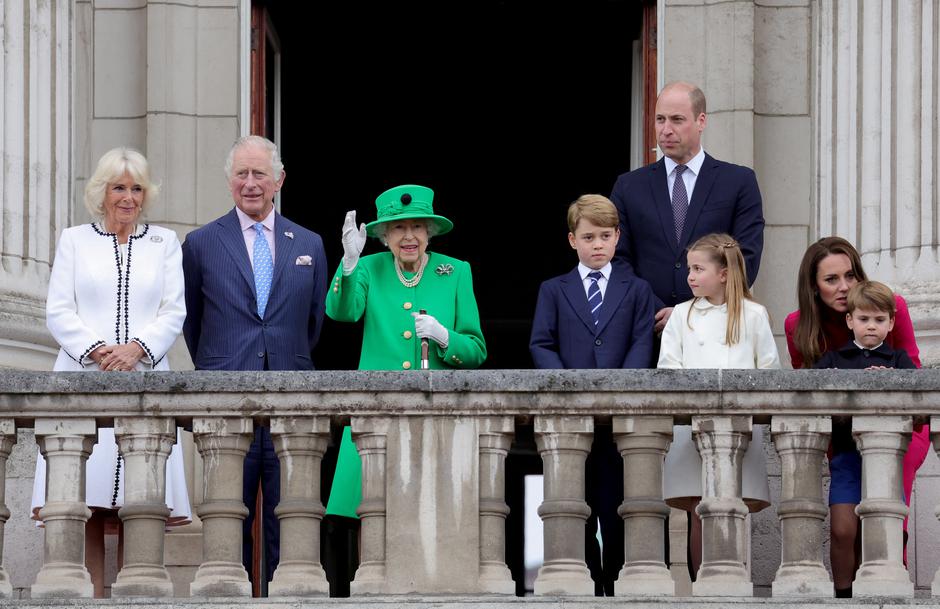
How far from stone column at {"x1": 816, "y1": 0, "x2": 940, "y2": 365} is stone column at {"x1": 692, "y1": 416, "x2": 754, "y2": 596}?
2.84 metres

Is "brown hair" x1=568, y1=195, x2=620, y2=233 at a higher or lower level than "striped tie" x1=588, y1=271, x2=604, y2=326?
higher

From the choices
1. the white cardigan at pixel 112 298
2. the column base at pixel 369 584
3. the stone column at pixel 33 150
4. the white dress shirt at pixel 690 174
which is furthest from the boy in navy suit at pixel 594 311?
the stone column at pixel 33 150

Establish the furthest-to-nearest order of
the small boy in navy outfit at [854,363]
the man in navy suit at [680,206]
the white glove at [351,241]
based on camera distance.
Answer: the man in navy suit at [680,206] → the white glove at [351,241] → the small boy in navy outfit at [854,363]

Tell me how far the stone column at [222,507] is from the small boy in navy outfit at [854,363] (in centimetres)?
226

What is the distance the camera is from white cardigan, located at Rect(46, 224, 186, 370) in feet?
30.2

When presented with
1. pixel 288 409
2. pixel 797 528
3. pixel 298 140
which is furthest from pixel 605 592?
pixel 298 140

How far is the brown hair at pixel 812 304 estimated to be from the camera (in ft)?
30.6

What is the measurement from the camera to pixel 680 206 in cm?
991

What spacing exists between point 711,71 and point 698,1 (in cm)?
39

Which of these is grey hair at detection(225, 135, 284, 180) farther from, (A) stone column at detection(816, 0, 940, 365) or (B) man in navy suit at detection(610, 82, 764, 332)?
(A) stone column at detection(816, 0, 940, 365)

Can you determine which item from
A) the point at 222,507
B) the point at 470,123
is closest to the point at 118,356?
the point at 222,507

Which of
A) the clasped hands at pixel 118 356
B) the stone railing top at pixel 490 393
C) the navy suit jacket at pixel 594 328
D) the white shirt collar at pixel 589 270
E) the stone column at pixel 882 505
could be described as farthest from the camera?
the white shirt collar at pixel 589 270

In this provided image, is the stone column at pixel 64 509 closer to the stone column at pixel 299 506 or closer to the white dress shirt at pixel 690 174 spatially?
the stone column at pixel 299 506

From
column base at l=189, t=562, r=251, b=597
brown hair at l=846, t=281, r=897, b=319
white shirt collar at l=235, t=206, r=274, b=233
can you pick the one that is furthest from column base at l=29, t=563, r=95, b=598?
brown hair at l=846, t=281, r=897, b=319
